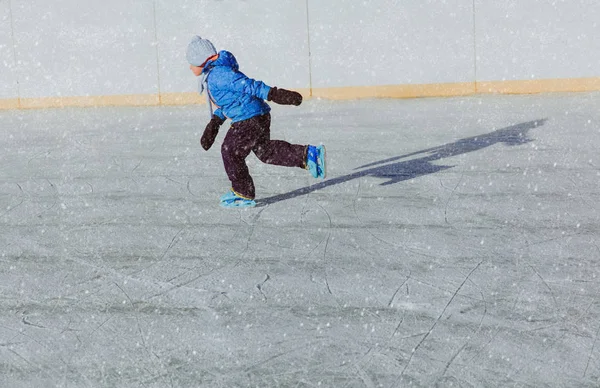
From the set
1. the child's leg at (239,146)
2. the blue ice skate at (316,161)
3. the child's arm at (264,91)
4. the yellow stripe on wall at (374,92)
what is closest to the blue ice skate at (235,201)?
the child's leg at (239,146)

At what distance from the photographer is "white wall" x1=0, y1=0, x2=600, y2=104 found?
527 inches

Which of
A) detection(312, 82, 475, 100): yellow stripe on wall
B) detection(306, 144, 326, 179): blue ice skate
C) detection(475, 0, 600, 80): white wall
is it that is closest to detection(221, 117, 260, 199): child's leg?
detection(306, 144, 326, 179): blue ice skate

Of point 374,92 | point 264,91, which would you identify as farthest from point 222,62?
point 374,92

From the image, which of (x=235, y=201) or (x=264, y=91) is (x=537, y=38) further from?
(x=264, y=91)

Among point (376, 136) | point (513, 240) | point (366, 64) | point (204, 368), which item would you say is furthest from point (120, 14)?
point (204, 368)

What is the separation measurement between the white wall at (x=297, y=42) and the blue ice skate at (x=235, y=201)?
22.8ft

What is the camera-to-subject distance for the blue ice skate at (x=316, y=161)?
22.9ft

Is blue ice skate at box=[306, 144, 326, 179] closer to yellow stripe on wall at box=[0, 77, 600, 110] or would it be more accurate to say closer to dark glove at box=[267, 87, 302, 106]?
dark glove at box=[267, 87, 302, 106]

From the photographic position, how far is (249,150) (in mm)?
6965

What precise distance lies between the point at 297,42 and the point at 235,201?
285 inches

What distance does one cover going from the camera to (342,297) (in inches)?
193

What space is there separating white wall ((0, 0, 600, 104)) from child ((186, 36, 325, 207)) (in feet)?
22.9

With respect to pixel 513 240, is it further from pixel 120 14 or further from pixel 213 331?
pixel 120 14

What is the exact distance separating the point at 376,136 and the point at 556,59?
4.39m
